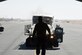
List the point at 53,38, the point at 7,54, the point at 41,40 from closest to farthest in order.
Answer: the point at 41,40
the point at 7,54
the point at 53,38

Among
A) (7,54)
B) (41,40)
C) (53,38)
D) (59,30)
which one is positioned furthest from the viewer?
(59,30)

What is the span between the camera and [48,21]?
27250mm

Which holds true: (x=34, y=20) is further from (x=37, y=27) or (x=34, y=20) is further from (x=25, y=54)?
(x=37, y=27)

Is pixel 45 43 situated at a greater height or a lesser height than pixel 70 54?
greater

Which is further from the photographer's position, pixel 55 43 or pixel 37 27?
pixel 55 43

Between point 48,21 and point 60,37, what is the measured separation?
1952 millimetres

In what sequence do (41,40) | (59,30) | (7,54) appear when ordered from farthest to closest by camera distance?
(59,30) → (7,54) → (41,40)

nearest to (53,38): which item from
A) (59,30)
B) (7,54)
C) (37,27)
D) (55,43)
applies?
(55,43)

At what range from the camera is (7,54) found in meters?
17.3

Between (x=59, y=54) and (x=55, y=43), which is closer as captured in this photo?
(x=59, y=54)

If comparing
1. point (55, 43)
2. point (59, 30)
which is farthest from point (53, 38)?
point (59, 30)

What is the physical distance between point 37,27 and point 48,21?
14399 millimetres

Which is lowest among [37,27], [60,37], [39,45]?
[60,37]

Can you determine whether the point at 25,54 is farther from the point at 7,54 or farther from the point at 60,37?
the point at 60,37
